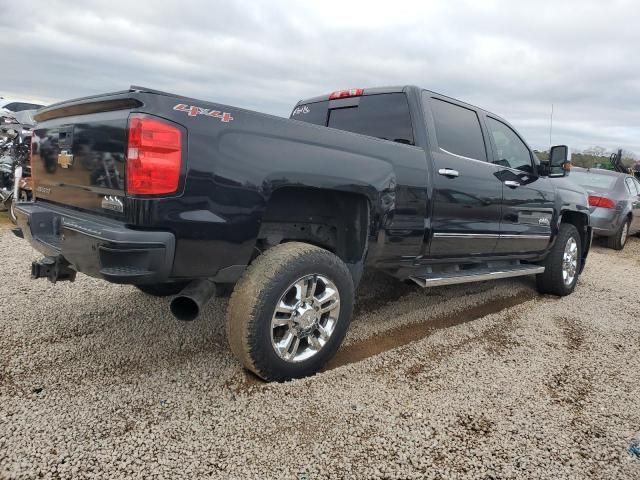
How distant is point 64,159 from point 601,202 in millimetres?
9195

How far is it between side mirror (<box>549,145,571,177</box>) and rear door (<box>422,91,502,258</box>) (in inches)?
42.2

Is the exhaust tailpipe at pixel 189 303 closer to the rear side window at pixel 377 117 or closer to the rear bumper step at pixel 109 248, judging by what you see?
the rear bumper step at pixel 109 248

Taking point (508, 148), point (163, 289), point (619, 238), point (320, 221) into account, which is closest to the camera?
point (320, 221)

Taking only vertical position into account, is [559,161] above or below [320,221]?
above

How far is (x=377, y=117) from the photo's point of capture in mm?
3734

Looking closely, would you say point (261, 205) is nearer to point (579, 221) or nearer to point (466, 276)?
point (466, 276)

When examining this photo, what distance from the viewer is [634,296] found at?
539 centimetres

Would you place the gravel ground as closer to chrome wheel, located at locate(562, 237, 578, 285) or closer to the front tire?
the front tire

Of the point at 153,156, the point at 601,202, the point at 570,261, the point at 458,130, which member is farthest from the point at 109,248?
the point at 601,202

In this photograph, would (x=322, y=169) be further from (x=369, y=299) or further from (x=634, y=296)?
(x=634, y=296)

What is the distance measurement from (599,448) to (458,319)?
6.20 feet

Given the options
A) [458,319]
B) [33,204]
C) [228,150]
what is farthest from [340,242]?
[33,204]

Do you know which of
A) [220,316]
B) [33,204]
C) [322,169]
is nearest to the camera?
[322,169]

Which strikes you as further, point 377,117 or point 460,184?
point 377,117
